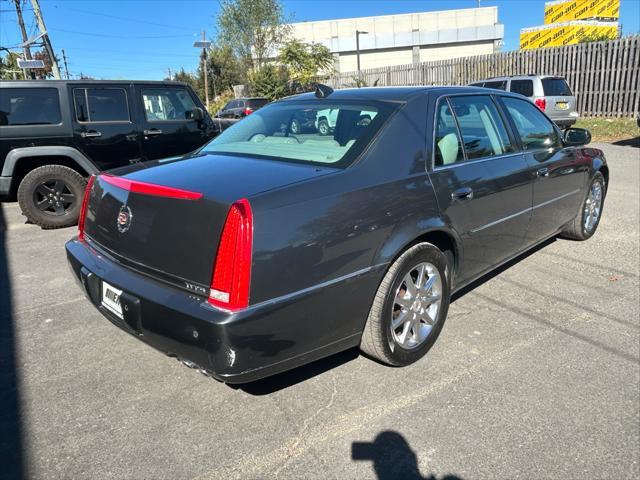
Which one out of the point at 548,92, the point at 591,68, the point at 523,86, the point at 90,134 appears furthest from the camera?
the point at 591,68

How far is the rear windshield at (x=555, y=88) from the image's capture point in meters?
13.8

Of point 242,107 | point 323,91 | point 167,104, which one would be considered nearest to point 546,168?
point 323,91

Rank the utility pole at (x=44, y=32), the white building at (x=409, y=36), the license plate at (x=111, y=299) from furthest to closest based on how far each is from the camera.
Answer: the white building at (x=409, y=36) < the utility pole at (x=44, y=32) < the license plate at (x=111, y=299)

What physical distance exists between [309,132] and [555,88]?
13140 millimetres

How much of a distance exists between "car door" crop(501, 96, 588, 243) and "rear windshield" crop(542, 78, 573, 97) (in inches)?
404

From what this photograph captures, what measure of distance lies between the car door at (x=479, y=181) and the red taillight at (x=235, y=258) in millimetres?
1335

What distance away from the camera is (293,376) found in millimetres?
2885

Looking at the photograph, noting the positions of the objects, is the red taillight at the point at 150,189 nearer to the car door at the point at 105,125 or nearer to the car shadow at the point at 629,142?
the car door at the point at 105,125

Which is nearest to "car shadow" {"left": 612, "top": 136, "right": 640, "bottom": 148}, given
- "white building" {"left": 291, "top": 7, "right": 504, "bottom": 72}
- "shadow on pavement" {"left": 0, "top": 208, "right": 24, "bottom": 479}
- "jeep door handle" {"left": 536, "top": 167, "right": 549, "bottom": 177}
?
"jeep door handle" {"left": 536, "top": 167, "right": 549, "bottom": 177}

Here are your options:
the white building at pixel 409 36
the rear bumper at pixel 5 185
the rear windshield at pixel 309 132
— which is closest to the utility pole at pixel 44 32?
the rear bumper at pixel 5 185

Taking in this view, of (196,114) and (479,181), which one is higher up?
(196,114)

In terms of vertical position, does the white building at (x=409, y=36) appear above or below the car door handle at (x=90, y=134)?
above

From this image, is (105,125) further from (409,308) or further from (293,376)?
(409,308)

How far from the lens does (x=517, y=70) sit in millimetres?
19203
